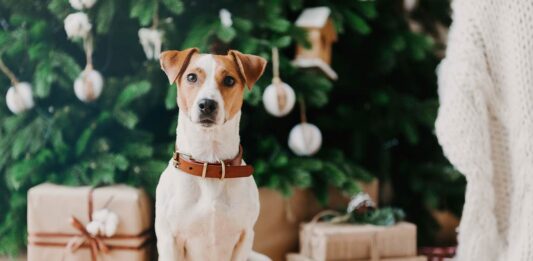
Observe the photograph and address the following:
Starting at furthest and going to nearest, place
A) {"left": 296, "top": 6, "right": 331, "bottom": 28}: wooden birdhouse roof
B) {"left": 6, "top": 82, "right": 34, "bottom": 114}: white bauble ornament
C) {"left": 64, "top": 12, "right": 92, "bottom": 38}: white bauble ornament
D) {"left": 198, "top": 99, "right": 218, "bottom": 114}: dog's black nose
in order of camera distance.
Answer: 1. {"left": 296, "top": 6, "right": 331, "bottom": 28}: wooden birdhouse roof
2. {"left": 6, "top": 82, "right": 34, "bottom": 114}: white bauble ornament
3. {"left": 64, "top": 12, "right": 92, "bottom": 38}: white bauble ornament
4. {"left": 198, "top": 99, "right": 218, "bottom": 114}: dog's black nose

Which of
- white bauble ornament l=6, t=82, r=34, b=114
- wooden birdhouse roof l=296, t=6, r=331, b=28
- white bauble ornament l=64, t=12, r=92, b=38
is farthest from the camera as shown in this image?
wooden birdhouse roof l=296, t=6, r=331, b=28

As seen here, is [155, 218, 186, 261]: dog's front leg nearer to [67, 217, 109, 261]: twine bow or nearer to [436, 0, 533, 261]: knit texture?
[67, 217, 109, 261]: twine bow

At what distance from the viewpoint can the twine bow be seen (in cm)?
108

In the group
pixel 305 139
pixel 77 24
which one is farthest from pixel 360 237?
pixel 77 24

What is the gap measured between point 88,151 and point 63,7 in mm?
303

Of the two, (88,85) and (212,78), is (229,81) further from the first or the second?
(88,85)

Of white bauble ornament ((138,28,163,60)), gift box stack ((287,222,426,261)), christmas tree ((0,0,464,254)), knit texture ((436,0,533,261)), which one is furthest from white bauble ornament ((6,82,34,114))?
knit texture ((436,0,533,261))

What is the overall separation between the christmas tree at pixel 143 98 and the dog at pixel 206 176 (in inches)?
14.1

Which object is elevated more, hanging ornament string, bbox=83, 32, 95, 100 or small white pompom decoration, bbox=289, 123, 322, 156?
hanging ornament string, bbox=83, 32, 95, 100

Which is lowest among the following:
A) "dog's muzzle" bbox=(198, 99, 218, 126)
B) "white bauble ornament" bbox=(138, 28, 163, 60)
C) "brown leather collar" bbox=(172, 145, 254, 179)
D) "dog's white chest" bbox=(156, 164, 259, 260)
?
→ "dog's white chest" bbox=(156, 164, 259, 260)

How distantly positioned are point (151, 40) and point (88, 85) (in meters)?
0.17

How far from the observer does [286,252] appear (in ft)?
4.89

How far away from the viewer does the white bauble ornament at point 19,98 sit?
3.89 feet

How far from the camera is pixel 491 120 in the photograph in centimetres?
128
